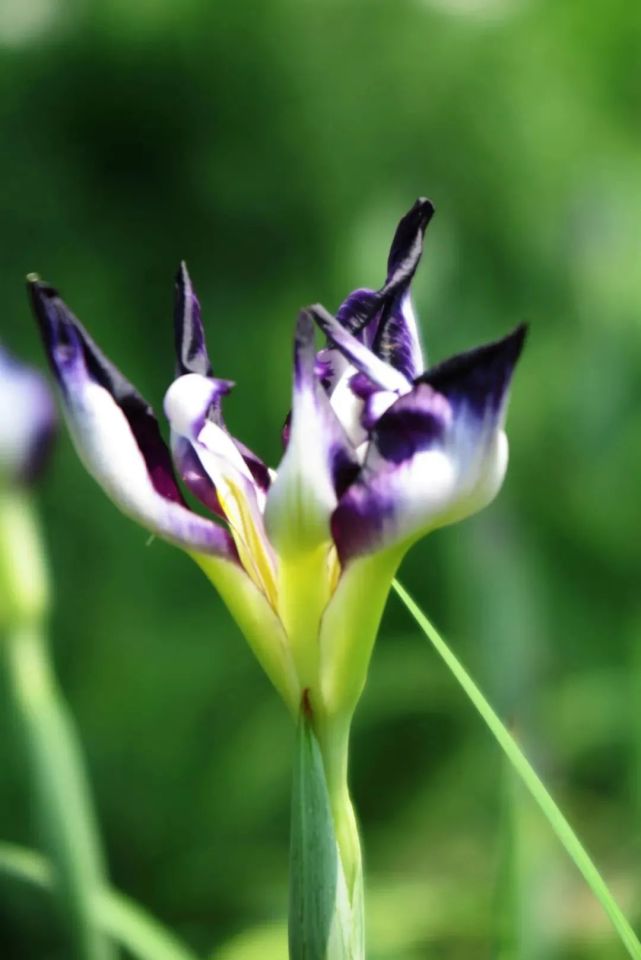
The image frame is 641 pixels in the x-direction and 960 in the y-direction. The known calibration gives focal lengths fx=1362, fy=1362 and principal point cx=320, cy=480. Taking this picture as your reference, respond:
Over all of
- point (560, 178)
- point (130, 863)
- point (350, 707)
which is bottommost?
point (130, 863)

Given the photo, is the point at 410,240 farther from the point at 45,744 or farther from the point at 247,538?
the point at 45,744

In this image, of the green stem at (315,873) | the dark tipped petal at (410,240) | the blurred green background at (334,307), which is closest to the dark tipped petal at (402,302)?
the dark tipped petal at (410,240)

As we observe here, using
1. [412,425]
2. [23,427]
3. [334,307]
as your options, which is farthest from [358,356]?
[334,307]

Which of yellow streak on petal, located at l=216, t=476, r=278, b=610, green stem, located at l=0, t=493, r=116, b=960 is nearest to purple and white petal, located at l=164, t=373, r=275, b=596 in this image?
yellow streak on petal, located at l=216, t=476, r=278, b=610

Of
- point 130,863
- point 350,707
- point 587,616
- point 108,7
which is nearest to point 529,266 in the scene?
point 587,616

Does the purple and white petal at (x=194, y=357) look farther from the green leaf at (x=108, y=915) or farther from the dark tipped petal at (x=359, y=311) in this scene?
the green leaf at (x=108, y=915)

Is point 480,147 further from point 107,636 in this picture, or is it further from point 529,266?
point 107,636

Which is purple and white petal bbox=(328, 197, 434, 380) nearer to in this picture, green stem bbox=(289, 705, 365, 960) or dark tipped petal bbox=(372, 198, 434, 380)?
dark tipped petal bbox=(372, 198, 434, 380)
